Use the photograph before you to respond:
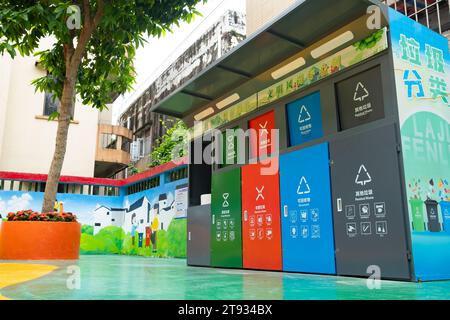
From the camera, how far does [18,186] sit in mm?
13008

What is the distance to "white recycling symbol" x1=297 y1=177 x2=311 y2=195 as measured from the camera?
5.04m

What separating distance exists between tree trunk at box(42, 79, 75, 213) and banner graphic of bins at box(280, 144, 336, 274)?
4.06 meters

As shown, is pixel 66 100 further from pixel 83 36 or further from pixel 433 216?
pixel 433 216

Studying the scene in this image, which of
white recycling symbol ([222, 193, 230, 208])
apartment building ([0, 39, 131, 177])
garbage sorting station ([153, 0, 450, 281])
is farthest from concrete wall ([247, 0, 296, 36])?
white recycling symbol ([222, 193, 230, 208])

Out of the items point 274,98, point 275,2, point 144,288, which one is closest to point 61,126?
point 274,98

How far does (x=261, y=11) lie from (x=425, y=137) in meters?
12.5

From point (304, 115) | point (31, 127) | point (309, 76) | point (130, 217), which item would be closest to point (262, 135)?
point (304, 115)

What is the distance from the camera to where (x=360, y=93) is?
468 cm

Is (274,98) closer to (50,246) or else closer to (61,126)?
(61,126)

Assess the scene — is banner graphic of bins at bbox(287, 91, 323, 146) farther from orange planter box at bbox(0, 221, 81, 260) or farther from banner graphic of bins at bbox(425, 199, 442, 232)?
orange planter box at bbox(0, 221, 81, 260)

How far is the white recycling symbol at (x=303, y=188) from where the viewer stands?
5.04 metres

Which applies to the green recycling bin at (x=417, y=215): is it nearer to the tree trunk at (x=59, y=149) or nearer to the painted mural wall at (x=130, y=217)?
the tree trunk at (x=59, y=149)

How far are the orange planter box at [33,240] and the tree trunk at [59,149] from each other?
414mm
